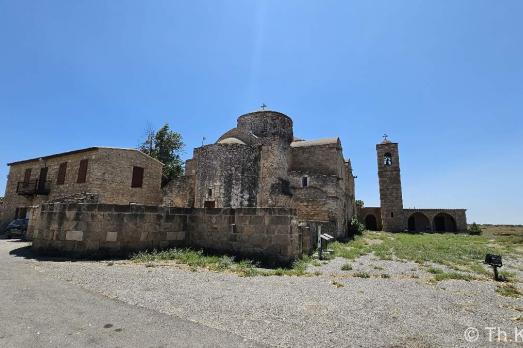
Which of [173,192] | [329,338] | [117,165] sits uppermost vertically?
[117,165]

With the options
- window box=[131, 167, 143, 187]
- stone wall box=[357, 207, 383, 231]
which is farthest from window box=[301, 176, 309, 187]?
stone wall box=[357, 207, 383, 231]

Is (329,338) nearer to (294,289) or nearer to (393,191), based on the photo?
(294,289)

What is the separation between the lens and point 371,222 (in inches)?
1526

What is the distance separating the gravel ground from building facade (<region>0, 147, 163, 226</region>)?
481 inches

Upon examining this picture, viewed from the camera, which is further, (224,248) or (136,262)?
(224,248)

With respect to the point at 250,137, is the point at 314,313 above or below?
below

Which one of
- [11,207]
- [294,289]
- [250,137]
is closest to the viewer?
[294,289]

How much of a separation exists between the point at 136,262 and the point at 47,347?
4.59 metres

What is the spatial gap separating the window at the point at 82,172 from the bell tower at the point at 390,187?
31890 mm

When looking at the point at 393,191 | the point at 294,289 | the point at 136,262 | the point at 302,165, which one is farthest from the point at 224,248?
the point at 393,191

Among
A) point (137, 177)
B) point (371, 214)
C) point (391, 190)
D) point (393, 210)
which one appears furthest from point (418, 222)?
point (137, 177)

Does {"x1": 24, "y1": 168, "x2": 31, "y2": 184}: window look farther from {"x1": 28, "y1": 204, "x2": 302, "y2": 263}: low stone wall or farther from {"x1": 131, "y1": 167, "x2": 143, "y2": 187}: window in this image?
{"x1": 28, "y1": 204, "x2": 302, "y2": 263}: low stone wall

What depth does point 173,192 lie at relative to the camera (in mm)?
20750

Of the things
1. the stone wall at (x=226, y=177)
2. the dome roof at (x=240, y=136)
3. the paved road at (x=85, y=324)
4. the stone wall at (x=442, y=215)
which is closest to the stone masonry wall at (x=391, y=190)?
the stone wall at (x=442, y=215)
